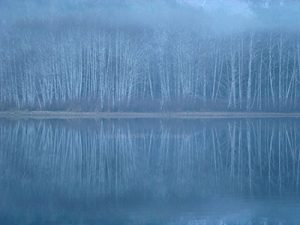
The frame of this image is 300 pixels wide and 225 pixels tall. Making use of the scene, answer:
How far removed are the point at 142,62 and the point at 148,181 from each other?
44.6 m

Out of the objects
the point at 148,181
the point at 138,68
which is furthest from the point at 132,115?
the point at 148,181

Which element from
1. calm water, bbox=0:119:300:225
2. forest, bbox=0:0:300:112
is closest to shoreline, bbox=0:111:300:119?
forest, bbox=0:0:300:112

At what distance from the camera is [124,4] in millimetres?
70500

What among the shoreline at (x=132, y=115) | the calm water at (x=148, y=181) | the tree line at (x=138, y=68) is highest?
the tree line at (x=138, y=68)

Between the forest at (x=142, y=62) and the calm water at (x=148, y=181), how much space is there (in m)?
29.2

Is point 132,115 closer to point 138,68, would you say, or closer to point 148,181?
point 138,68

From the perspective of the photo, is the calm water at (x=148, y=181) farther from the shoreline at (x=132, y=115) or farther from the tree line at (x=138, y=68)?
the tree line at (x=138, y=68)

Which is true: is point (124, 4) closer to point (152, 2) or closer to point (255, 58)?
point (152, 2)

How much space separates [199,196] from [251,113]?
4104 centimetres

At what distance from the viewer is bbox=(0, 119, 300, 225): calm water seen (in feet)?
40.5

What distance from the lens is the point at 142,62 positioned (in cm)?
6031

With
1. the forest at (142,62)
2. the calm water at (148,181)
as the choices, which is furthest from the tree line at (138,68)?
the calm water at (148,181)

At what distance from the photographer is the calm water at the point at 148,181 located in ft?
40.5

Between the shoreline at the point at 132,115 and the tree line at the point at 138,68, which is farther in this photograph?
the tree line at the point at 138,68
